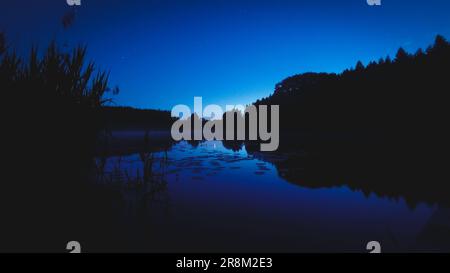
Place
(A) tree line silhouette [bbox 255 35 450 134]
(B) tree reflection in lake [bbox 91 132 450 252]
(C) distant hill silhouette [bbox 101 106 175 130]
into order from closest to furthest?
(B) tree reflection in lake [bbox 91 132 450 252] → (A) tree line silhouette [bbox 255 35 450 134] → (C) distant hill silhouette [bbox 101 106 175 130]

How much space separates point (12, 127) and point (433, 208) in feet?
39.3

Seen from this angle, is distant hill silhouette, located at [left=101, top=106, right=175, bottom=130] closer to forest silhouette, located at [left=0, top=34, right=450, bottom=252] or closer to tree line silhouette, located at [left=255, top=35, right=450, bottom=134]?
tree line silhouette, located at [left=255, top=35, right=450, bottom=134]

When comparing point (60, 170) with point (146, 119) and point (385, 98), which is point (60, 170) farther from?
point (146, 119)

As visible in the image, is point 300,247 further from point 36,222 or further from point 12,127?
point 12,127

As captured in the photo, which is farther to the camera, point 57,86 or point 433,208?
point 433,208

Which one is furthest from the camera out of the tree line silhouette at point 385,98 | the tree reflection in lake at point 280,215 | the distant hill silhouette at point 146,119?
the distant hill silhouette at point 146,119

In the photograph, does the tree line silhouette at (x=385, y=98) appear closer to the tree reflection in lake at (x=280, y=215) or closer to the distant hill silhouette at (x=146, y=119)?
the tree reflection in lake at (x=280, y=215)

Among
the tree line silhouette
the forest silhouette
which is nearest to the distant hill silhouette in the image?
the tree line silhouette

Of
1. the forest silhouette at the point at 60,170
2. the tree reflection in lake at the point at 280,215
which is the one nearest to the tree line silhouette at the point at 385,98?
the forest silhouette at the point at 60,170

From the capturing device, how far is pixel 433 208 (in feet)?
22.3

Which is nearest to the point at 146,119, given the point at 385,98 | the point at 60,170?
the point at 385,98
